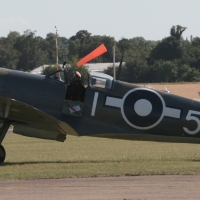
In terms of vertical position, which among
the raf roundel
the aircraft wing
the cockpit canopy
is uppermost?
the cockpit canopy

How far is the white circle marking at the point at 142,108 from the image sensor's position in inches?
511

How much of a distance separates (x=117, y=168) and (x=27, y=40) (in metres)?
67.4

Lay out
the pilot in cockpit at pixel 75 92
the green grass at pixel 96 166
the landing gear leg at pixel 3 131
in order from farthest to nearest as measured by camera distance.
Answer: the landing gear leg at pixel 3 131 → the pilot in cockpit at pixel 75 92 → the green grass at pixel 96 166

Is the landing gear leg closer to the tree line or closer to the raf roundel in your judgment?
the raf roundel

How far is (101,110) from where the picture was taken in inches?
509

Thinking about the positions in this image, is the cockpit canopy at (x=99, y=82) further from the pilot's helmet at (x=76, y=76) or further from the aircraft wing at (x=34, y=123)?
the aircraft wing at (x=34, y=123)

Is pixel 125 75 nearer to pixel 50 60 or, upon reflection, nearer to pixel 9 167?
pixel 50 60

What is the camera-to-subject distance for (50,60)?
7688 cm

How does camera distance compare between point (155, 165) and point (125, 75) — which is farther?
point (125, 75)

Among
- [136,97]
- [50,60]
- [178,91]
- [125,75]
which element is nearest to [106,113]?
[136,97]

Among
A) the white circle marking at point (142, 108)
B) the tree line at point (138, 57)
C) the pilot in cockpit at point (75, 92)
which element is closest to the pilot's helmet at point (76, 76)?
the pilot in cockpit at point (75, 92)

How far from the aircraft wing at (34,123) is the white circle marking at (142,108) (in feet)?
4.84

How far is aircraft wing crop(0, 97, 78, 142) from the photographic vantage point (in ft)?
41.0

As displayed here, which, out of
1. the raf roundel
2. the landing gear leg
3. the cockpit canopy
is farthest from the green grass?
the cockpit canopy
